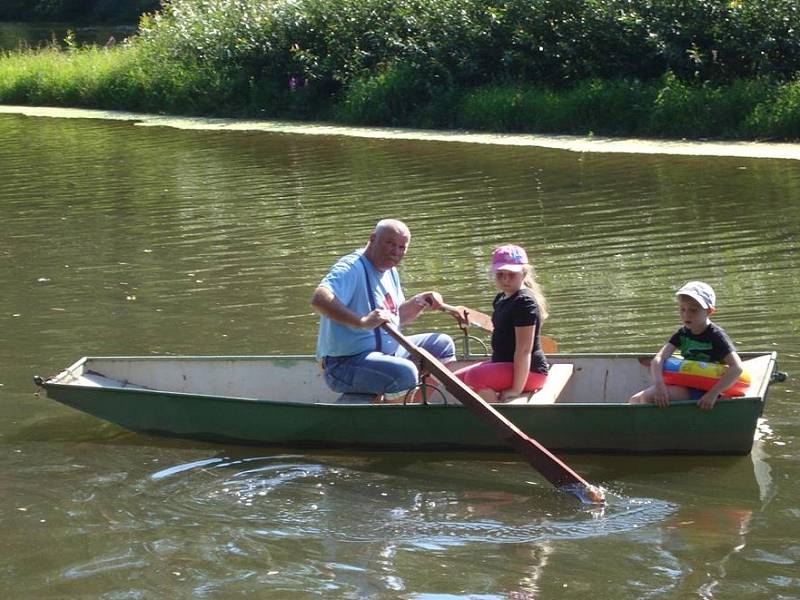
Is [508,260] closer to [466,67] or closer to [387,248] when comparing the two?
[387,248]

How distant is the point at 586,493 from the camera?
22.7 feet

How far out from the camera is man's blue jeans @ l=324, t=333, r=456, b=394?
24.9ft

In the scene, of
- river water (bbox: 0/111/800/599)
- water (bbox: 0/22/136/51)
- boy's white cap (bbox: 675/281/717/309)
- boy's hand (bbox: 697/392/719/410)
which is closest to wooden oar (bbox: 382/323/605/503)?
river water (bbox: 0/111/800/599)

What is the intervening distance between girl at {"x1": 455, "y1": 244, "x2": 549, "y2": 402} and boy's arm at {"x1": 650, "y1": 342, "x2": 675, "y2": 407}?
0.64 metres

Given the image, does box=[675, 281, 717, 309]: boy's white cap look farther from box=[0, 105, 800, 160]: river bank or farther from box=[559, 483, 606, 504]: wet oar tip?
box=[0, 105, 800, 160]: river bank

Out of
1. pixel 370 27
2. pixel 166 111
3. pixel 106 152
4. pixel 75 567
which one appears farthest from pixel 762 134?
pixel 75 567

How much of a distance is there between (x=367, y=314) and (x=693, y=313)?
1722 mm

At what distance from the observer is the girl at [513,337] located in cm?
741

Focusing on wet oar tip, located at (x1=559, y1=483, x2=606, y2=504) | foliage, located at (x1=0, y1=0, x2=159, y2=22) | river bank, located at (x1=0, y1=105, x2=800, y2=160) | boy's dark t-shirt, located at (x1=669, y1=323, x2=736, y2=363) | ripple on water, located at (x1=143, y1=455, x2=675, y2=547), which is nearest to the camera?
ripple on water, located at (x1=143, y1=455, x2=675, y2=547)

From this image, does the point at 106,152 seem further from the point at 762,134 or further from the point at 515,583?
the point at 515,583

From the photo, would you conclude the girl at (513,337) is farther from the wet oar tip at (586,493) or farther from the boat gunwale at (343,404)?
the wet oar tip at (586,493)

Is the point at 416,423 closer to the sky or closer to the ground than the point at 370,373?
closer to the ground

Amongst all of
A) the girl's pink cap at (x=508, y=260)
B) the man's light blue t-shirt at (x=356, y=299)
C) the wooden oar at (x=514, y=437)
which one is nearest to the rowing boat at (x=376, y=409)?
the wooden oar at (x=514, y=437)

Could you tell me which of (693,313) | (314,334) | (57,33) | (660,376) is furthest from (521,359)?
(57,33)
